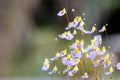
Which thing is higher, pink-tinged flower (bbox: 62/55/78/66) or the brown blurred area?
the brown blurred area

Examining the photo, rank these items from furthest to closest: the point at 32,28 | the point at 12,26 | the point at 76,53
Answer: the point at 32,28 → the point at 12,26 → the point at 76,53

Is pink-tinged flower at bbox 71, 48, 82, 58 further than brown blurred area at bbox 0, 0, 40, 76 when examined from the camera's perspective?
No

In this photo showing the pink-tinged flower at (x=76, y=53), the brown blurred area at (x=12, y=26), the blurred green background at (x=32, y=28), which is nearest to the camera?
the pink-tinged flower at (x=76, y=53)

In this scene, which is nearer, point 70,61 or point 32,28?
point 70,61

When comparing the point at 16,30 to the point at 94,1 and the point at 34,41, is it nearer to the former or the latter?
the point at 34,41

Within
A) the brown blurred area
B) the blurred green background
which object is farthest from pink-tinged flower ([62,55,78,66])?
the brown blurred area

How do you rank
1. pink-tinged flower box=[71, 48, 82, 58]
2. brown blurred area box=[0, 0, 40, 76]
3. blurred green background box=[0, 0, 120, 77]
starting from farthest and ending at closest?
brown blurred area box=[0, 0, 40, 76], blurred green background box=[0, 0, 120, 77], pink-tinged flower box=[71, 48, 82, 58]

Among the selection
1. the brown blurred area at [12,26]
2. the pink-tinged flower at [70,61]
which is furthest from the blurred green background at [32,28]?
the pink-tinged flower at [70,61]

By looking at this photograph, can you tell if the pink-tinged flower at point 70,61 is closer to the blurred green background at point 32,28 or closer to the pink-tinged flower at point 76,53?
the pink-tinged flower at point 76,53

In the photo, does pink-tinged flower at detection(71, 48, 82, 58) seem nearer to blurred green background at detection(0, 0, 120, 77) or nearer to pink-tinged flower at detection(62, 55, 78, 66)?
pink-tinged flower at detection(62, 55, 78, 66)

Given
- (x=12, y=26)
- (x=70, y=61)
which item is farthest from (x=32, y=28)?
(x=70, y=61)

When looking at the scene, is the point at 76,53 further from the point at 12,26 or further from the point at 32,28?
the point at 32,28

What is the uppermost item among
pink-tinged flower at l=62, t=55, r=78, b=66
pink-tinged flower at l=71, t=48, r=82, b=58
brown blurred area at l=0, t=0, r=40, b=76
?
brown blurred area at l=0, t=0, r=40, b=76
